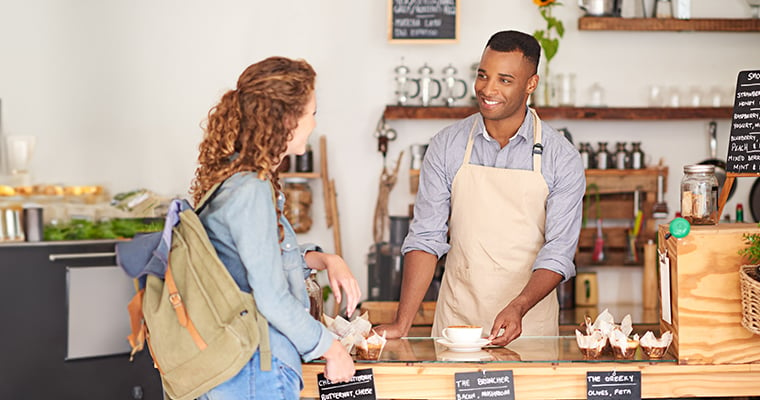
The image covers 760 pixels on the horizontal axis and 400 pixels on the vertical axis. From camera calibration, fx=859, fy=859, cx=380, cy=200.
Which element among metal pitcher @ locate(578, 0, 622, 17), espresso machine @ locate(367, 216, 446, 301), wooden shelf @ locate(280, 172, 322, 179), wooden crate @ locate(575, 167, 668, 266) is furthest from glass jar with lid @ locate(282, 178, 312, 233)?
metal pitcher @ locate(578, 0, 622, 17)

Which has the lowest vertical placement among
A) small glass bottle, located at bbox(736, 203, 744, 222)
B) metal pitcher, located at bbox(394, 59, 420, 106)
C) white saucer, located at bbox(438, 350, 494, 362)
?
small glass bottle, located at bbox(736, 203, 744, 222)

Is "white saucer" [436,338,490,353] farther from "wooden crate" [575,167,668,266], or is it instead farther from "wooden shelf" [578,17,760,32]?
"wooden shelf" [578,17,760,32]

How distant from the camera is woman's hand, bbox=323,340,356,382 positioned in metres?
1.91

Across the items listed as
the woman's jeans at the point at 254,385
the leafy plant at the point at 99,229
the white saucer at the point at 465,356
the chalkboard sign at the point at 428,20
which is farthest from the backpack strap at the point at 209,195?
the chalkboard sign at the point at 428,20

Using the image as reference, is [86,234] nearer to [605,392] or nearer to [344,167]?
[344,167]

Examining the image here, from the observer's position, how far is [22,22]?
518 cm

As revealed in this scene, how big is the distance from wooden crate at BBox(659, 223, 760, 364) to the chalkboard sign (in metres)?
3.23

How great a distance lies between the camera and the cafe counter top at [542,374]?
6.71ft

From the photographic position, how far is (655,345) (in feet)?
6.89

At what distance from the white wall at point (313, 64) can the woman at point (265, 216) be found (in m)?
3.39

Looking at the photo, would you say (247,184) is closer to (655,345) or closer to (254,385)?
(254,385)

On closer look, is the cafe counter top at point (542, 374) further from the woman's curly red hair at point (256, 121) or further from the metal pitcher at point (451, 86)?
the metal pitcher at point (451, 86)

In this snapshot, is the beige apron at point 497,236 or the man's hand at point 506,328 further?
the beige apron at point 497,236

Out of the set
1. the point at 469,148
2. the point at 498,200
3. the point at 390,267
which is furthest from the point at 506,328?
the point at 390,267
